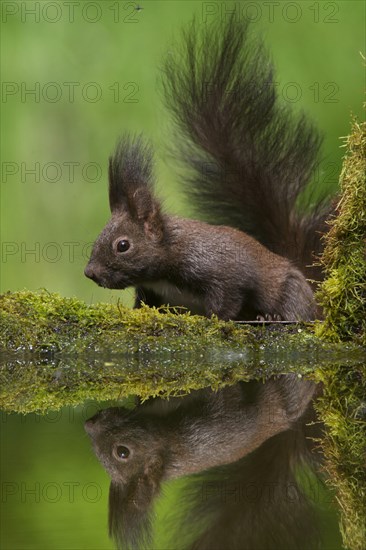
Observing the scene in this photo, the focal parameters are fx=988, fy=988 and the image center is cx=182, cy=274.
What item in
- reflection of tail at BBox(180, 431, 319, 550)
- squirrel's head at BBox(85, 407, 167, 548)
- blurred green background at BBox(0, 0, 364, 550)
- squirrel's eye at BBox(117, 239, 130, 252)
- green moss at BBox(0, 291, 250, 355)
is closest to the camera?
reflection of tail at BBox(180, 431, 319, 550)

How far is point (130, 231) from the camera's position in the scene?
5207 mm

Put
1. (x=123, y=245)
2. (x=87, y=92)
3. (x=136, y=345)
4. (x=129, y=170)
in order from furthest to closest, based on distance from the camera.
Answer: (x=87, y=92)
(x=123, y=245)
(x=129, y=170)
(x=136, y=345)

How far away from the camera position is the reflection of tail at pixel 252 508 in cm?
153

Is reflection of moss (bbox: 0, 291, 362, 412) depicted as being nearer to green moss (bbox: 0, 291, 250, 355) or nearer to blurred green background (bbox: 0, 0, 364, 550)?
green moss (bbox: 0, 291, 250, 355)

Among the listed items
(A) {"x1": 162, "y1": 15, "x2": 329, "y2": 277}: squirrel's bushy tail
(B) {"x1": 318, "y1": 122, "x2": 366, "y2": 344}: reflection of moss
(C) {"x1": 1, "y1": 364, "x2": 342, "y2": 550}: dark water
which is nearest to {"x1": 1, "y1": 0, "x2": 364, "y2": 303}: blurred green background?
(A) {"x1": 162, "y1": 15, "x2": 329, "y2": 277}: squirrel's bushy tail

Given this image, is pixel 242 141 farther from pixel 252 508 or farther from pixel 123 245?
pixel 252 508

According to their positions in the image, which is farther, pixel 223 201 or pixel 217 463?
pixel 223 201

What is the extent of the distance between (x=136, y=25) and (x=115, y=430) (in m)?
5.92

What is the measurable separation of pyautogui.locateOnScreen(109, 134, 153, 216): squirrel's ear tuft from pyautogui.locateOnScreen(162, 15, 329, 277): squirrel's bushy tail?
1.93 ft

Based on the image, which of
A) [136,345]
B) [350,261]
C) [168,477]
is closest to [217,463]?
[168,477]

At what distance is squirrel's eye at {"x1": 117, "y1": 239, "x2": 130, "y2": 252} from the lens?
204 inches

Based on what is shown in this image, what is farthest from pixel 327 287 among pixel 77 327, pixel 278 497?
pixel 278 497

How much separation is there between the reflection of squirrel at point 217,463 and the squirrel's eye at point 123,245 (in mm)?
2027

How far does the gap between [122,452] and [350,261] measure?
1980 mm
